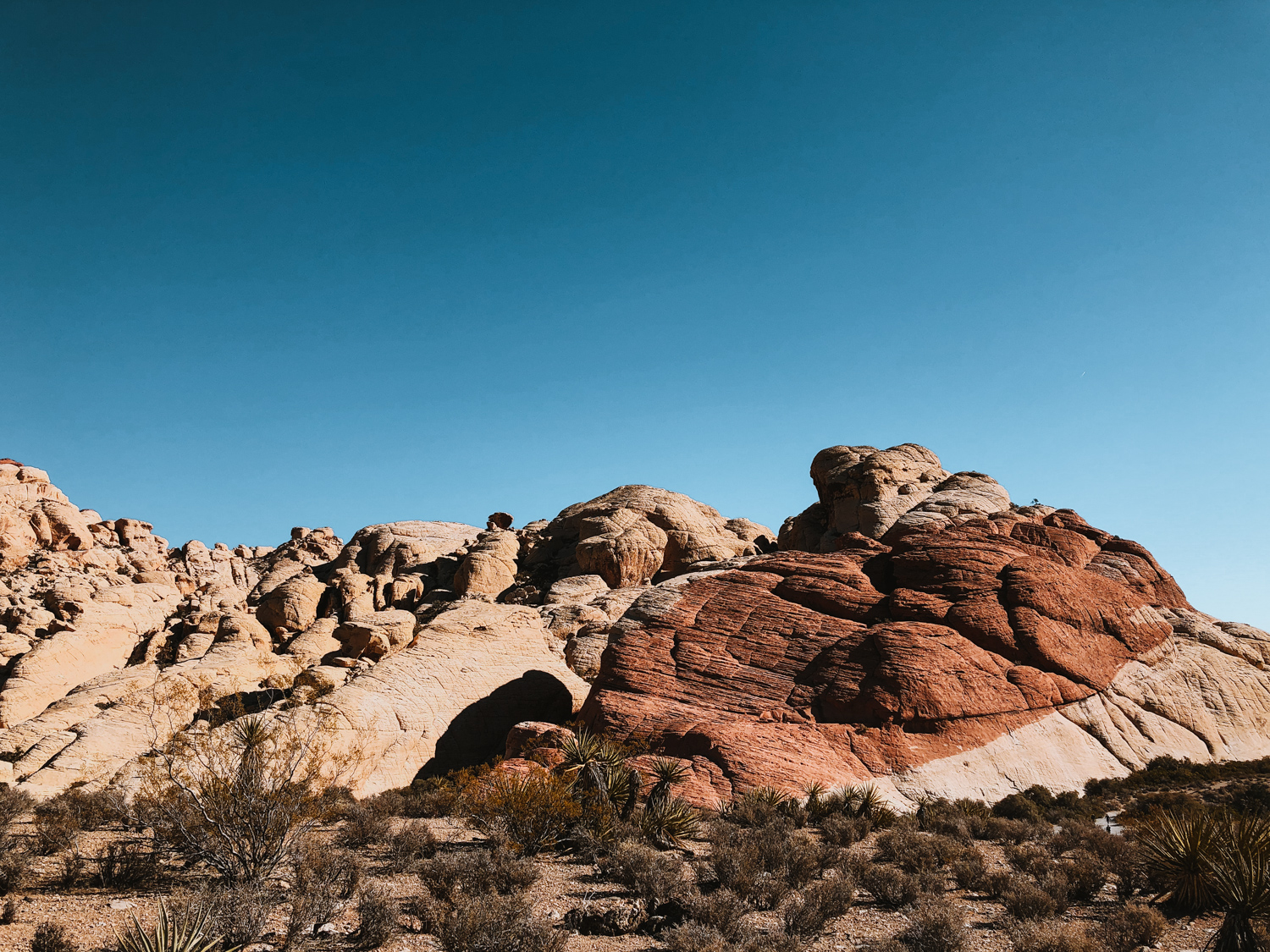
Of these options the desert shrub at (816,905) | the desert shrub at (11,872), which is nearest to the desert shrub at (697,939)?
the desert shrub at (816,905)

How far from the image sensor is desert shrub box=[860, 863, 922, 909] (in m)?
12.5

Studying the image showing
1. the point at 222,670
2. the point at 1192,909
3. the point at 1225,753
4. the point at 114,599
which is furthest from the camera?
the point at 114,599

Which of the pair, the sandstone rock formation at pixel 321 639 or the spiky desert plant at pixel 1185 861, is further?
the sandstone rock formation at pixel 321 639

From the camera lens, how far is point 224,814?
13.2 m

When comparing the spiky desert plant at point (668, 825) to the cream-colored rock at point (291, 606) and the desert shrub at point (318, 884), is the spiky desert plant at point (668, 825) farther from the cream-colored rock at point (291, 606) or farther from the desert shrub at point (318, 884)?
the cream-colored rock at point (291, 606)

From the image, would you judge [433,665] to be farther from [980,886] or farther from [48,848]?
[980,886]

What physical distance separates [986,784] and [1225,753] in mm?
11801

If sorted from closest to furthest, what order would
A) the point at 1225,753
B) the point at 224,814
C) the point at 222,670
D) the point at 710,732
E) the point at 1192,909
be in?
1. the point at 1192,909
2. the point at 224,814
3. the point at 710,732
4. the point at 1225,753
5. the point at 222,670

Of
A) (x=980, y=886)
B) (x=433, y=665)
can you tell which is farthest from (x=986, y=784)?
(x=433, y=665)

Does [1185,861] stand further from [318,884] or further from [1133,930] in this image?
[318,884]

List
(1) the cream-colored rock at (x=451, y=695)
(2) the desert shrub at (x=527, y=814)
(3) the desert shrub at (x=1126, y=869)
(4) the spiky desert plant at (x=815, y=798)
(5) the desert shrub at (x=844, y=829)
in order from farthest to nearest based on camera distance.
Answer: (1) the cream-colored rock at (x=451, y=695) → (4) the spiky desert plant at (x=815, y=798) → (5) the desert shrub at (x=844, y=829) → (2) the desert shrub at (x=527, y=814) → (3) the desert shrub at (x=1126, y=869)

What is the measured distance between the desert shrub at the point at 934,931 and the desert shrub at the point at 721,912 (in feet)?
7.73

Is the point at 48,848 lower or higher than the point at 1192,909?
higher

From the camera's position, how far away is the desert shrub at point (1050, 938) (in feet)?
32.2
